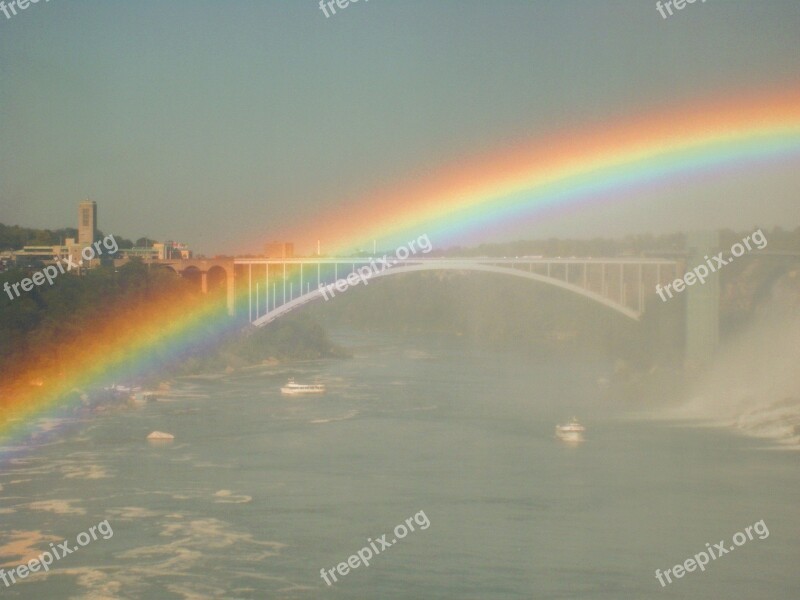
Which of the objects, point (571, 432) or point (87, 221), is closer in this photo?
point (571, 432)

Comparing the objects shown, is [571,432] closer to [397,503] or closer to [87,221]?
[397,503]

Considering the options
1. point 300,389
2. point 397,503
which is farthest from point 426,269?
point 397,503

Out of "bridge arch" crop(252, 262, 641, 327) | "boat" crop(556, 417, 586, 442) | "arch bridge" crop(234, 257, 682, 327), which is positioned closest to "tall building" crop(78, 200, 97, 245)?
"arch bridge" crop(234, 257, 682, 327)

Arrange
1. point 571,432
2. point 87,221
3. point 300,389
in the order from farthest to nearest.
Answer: point 87,221 < point 300,389 < point 571,432

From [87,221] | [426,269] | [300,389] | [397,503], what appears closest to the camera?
[397,503]

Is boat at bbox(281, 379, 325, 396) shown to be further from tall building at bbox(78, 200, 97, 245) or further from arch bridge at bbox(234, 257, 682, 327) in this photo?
tall building at bbox(78, 200, 97, 245)

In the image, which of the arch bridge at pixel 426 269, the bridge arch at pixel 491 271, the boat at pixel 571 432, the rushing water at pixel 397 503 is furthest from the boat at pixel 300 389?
the boat at pixel 571 432
